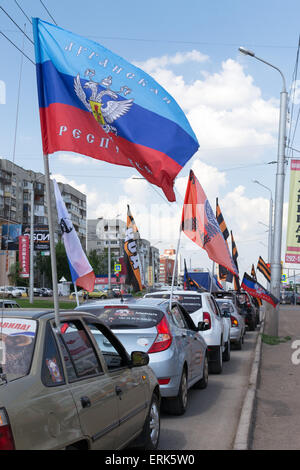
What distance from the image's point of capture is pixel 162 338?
8.04 metres

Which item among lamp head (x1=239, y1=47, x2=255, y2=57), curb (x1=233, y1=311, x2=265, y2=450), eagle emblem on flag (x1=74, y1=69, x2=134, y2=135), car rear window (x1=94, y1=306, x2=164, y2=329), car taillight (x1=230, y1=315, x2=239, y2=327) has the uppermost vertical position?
lamp head (x1=239, y1=47, x2=255, y2=57)

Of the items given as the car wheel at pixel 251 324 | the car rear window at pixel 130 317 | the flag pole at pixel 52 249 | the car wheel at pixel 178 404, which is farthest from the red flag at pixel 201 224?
the car wheel at pixel 251 324

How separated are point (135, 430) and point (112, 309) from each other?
9.57 feet

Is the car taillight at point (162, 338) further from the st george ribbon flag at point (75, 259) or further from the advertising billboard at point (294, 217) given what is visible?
the advertising billboard at point (294, 217)

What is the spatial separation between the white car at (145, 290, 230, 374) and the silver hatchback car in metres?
3.66

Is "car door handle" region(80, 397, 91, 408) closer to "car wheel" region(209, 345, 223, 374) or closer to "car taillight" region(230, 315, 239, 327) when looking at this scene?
"car wheel" region(209, 345, 223, 374)

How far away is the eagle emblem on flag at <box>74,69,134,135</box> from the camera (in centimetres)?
639

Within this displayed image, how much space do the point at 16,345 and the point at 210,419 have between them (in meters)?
4.61

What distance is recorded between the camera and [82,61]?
20.9ft

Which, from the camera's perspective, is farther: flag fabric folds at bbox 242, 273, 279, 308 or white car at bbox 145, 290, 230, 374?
flag fabric folds at bbox 242, 273, 279, 308

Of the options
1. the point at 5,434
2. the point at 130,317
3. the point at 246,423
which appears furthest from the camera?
the point at 130,317

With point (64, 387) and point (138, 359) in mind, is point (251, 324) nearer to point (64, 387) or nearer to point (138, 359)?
point (138, 359)

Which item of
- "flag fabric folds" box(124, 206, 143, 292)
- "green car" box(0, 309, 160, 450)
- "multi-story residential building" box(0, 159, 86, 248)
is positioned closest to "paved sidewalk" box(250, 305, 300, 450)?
"green car" box(0, 309, 160, 450)

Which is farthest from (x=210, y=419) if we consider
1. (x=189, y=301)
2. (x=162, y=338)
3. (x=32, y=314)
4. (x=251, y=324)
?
(x=251, y=324)
